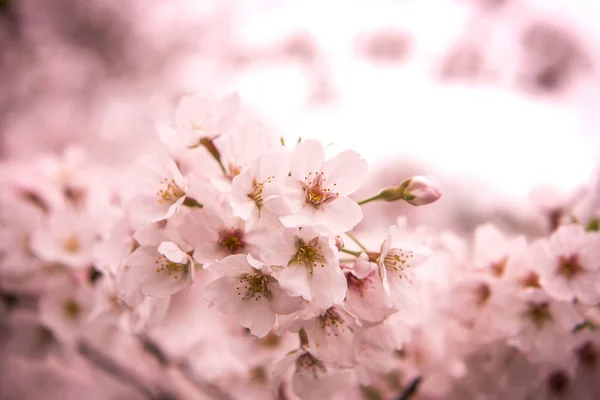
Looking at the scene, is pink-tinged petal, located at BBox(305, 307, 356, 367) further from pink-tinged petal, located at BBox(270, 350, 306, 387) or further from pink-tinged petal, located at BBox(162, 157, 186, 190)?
pink-tinged petal, located at BBox(162, 157, 186, 190)

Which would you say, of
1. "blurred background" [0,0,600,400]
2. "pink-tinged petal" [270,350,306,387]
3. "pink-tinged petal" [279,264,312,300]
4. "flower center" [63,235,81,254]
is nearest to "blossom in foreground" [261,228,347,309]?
"pink-tinged petal" [279,264,312,300]

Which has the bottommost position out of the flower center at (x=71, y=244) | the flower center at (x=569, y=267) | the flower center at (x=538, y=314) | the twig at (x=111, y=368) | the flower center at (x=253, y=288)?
the twig at (x=111, y=368)

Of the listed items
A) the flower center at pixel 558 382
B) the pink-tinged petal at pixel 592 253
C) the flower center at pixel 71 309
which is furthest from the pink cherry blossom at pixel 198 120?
the flower center at pixel 558 382

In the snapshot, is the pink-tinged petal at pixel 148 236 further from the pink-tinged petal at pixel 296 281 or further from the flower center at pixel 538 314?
the flower center at pixel 538 314

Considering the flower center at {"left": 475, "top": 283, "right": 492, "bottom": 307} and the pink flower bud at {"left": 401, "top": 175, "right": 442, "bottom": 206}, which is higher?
the pink flower bud at {"left": 401, "top": 175, "right": 442, "bottom": 206}

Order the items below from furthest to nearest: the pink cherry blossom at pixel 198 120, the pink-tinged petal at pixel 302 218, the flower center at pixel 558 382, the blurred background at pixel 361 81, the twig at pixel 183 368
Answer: the blurred background at pixel 361 81, the twig at pixel 183 368, the flower center at pixel 558 382, the pink cherry blossom at pixel 198 120, the pink-tinged petal at pixel 302 218

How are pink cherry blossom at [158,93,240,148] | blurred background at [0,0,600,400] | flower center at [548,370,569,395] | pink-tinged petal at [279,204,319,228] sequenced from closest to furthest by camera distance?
pink-tinged petal at [279,204,319,228]
pink cherry blossom at [158,93,240,148]
flower center at [548,370,569,395]
blurred background at [0,0,600,400]

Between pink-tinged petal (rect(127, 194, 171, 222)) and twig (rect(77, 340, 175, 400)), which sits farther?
twig (rect(77, 340, 175, 400))

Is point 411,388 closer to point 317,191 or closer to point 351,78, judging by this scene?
point 317,191
